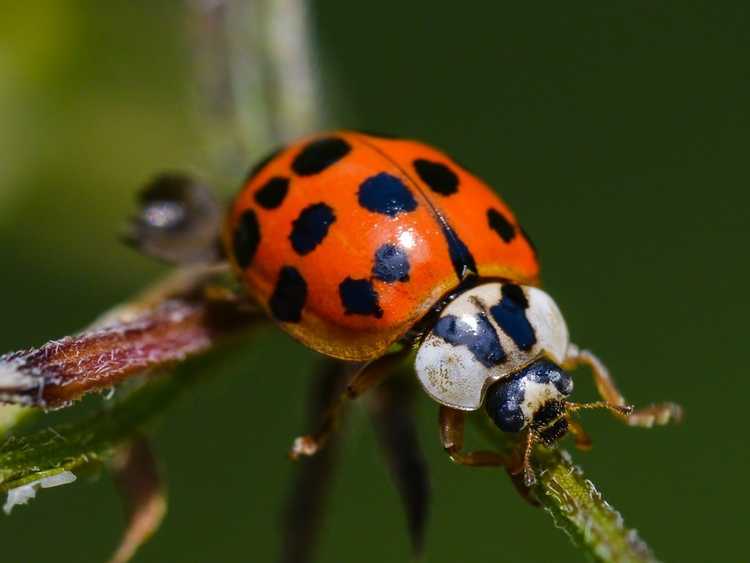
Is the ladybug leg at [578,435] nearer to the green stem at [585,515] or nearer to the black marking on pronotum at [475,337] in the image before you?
the black marking on pronotum at [475,337]

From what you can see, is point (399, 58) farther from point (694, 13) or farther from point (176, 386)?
point (176, 386)

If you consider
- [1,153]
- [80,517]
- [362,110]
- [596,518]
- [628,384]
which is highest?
Result: [596,518]

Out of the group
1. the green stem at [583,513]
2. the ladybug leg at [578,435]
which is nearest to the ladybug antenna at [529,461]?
the green stem at [583,513]

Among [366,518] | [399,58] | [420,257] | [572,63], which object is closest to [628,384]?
[366,518]

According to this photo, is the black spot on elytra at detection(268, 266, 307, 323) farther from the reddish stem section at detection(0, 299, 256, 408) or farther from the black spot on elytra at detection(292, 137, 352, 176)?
the black spot on elytra at detection(292, 137, 352, 176)

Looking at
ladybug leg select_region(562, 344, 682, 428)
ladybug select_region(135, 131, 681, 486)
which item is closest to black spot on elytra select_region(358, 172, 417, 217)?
ladybug select_region(135, 131, 681, 486)
